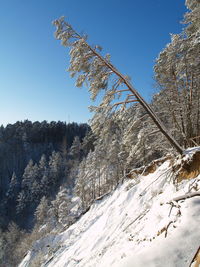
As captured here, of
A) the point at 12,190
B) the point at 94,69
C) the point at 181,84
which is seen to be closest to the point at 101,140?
the point at 94,69

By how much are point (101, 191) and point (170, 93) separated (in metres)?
30.1

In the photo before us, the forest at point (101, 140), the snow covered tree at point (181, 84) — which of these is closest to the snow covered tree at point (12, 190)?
the forest at point (101, 140)

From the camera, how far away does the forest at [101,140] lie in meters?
6.35

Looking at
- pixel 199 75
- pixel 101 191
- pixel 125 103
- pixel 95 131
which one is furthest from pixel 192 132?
pixel 101 191

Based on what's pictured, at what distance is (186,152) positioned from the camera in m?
5.66

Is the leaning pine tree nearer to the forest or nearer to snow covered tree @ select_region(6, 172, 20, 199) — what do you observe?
the forest

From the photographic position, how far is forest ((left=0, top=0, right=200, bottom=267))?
6.35m

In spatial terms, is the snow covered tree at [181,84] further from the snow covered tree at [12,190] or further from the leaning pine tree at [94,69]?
the snow covered tree at [12,190]

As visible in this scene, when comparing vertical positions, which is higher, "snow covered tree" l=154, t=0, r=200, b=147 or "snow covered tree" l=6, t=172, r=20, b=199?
"snow covered tree" l=154, t=0, r=200, b=147

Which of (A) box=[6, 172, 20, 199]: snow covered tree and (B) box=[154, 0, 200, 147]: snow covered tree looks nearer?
(B) box=[154, 0, 200, 147]: snow covered tree

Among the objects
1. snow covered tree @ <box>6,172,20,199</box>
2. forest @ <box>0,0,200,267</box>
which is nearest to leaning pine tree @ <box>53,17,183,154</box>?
forest @ <box>0,0,200,267</box>

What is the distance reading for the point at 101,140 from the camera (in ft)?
21.4

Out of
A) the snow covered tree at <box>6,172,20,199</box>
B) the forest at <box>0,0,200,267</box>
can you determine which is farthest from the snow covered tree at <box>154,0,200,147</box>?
the snow covered tree at <box>6,172,20,199</box>

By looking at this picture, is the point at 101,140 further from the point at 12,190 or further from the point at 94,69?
the point at 12,190
